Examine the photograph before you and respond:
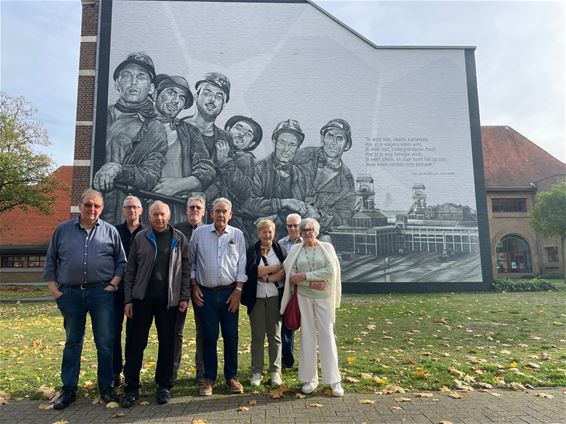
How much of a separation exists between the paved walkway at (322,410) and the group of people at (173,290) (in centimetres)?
20

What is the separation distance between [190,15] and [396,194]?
13.6 m

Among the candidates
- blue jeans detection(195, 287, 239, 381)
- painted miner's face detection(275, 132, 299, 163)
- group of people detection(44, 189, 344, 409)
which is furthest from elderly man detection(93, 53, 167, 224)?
blue jeans detection(195, 287, 239, 381)

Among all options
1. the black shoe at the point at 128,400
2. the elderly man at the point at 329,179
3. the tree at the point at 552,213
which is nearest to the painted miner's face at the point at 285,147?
the elderly man at the point at 329,179

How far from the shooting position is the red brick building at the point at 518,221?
32.0m

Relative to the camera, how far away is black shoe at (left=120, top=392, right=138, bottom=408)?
4.27 metres

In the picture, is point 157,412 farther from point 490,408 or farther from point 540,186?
point 540,186

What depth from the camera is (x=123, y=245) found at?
5.09 m

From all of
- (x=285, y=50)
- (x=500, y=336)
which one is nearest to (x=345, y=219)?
(x=285, y=50)

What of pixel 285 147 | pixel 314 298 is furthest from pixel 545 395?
pixel 285 147

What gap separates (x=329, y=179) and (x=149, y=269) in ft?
53.3

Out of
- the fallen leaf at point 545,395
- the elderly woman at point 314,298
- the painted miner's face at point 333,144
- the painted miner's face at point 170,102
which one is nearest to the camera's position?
the fallen leaf at point 545,395

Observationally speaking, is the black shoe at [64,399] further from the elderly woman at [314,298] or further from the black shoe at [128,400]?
the elderly woman at [314,298]

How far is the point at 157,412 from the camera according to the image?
162 inches

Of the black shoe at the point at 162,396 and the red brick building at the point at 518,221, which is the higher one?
the red brick building at the point at 518,221
